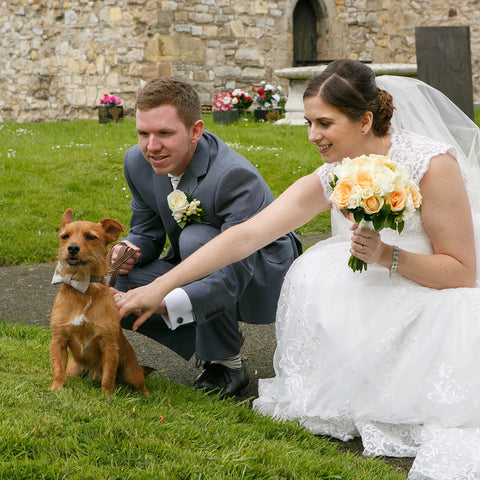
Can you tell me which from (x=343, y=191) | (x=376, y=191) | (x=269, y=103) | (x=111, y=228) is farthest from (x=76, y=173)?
(x=376, y=191)

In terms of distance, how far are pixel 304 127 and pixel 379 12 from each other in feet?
24.0

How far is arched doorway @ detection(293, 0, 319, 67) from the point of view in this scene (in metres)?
16.9

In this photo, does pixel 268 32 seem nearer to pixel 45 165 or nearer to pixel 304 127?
pixel 304 127

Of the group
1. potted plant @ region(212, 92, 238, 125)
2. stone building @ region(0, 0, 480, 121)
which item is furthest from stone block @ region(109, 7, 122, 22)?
potted plant @ region(212, 92, 238, 125)

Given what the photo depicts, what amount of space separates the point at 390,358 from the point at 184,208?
1243 mm

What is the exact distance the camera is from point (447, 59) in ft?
17.6

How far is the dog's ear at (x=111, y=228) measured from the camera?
2911 millimetres

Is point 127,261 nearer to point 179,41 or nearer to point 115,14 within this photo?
point 179,41

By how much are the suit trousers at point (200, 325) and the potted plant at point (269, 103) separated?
9.60 metres

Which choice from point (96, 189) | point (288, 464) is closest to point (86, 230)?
point (288, 464)

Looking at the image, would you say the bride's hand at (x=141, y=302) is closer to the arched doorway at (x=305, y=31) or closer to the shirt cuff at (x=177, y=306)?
the shirt cuff at (x=177, y=306)

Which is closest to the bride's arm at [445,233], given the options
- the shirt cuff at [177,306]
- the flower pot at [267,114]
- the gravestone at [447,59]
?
the shirt cuff at [177,306]

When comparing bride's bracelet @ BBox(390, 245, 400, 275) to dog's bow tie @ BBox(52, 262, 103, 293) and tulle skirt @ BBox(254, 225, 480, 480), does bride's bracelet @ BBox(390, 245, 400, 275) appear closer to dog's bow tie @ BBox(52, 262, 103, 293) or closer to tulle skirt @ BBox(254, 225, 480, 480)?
tulle skirt @ BBox(254, 225, 480, 480)

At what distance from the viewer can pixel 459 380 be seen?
9.42 ft
